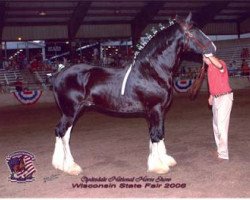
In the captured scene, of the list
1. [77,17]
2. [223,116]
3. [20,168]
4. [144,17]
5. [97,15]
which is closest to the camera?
[20,168]

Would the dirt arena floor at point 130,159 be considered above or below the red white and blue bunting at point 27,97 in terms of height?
above

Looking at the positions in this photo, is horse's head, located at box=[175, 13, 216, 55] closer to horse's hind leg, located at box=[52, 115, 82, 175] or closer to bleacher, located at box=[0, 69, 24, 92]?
horse's hind leg, located at box=[52, 115, 82, 175]

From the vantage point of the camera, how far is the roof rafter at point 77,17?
27603 mm

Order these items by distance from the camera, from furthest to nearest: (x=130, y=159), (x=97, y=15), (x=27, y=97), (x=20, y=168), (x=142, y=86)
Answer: (x=97, y=15)
(x=27, y=97)
(x=130, y=159)
(x=142, y=86)
(x=20, y=168)

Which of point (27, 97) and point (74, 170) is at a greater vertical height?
point (74, 170)

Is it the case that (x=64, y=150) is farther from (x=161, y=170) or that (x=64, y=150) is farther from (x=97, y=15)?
(x=97, y=15)

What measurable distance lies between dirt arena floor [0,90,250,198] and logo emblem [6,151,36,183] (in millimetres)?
94

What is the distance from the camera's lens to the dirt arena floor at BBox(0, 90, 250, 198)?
5172 mm

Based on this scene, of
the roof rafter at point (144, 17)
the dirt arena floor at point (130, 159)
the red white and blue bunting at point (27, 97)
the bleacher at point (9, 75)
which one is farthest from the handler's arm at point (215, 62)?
the roof rafter at point (144, 17)

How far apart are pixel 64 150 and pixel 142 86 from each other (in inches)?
70.6

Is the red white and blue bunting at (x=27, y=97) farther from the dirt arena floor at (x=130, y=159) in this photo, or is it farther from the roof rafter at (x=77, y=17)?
the roof rafter at (x=77, y=17)

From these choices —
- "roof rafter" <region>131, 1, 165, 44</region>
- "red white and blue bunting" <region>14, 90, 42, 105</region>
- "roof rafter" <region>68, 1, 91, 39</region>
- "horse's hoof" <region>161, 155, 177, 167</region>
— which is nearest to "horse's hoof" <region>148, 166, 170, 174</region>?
"horse's hoof" <region>161, 155, 177, 167</region>

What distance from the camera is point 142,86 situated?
5.96 m

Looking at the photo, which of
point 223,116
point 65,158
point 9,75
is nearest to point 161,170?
point 223,116
